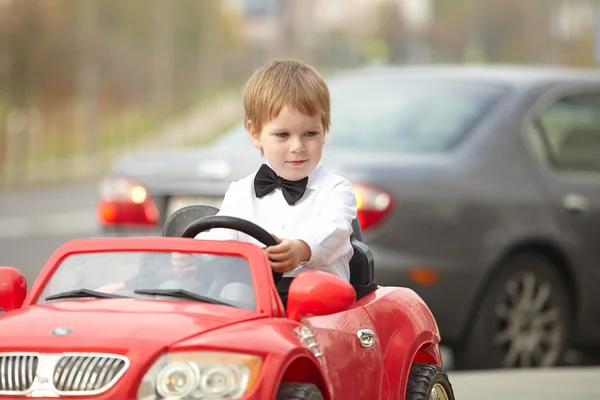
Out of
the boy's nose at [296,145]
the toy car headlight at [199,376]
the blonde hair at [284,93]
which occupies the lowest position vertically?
the toy car headlight at [199,376]

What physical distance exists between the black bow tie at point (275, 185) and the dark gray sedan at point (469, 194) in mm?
2980

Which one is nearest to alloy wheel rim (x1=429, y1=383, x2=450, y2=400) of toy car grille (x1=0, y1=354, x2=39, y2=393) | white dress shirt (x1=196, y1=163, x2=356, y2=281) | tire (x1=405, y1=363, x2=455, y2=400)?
tire (x1=405, y1=363, x2=455, y2=400)

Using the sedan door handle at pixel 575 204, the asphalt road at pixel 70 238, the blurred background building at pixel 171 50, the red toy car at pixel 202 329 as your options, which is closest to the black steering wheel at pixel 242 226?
the red toy car at pixel 202 329

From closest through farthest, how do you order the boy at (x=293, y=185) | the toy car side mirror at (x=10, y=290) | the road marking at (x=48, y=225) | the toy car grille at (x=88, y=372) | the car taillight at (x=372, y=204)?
the toy car grille at (x=88, y=372) → the toy car side mirror at (x=10, y=290) → the boy at (x=293, y=185) → the car taillight at (x=372, y=204) → the road marking at (x=48, y=225)

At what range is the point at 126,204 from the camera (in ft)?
28.2

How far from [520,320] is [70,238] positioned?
14.0 meters

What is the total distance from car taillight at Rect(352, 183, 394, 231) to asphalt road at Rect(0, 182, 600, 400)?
932mm

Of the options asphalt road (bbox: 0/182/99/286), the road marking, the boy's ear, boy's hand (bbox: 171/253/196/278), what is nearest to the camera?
boy's hand (bbox: 171/253/196/278)

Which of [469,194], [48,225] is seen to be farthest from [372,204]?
[48,225]

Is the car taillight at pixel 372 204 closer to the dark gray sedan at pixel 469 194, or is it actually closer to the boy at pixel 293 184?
the dark gray sedan at pixel 469 194

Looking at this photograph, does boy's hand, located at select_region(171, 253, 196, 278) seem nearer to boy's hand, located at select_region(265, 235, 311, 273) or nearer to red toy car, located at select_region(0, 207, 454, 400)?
red toy car, located at select_region(0, 207, 454, 400)

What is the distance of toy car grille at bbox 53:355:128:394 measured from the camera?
150 inches

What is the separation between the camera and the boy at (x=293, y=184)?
15.8 ft

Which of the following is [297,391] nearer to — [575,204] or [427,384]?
[427,384]
